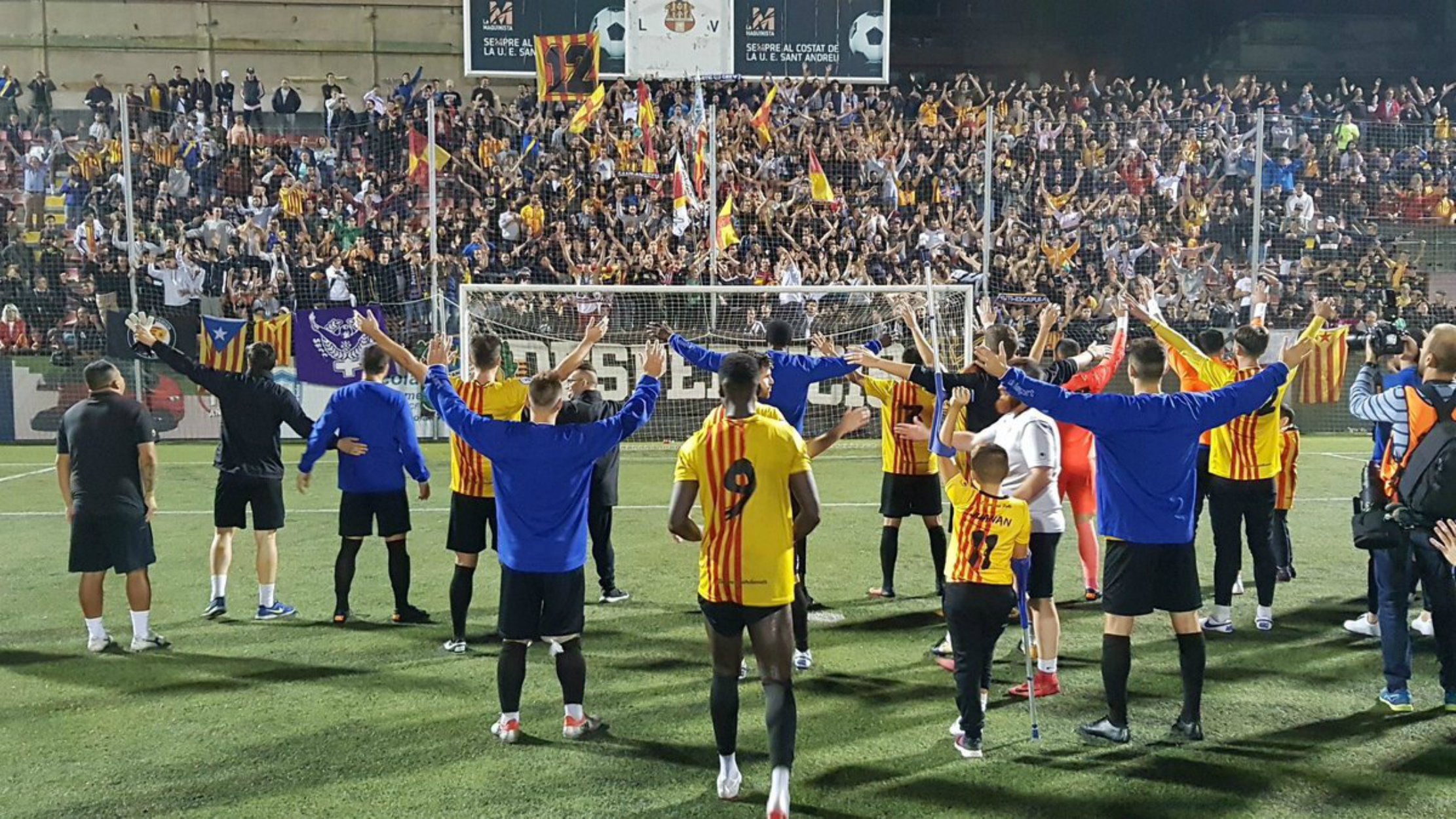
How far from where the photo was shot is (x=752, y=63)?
1090 inches

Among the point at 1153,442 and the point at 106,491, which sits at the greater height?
the point at 1153,442

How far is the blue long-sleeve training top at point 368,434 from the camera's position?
8156 mm

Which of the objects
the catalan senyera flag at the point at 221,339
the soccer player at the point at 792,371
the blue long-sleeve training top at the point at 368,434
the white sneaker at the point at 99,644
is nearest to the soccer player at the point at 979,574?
the soccer player at the point at 792,371

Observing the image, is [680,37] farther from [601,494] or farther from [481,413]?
[481,413]

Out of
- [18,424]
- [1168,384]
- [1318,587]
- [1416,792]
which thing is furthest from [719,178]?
[1416,792]

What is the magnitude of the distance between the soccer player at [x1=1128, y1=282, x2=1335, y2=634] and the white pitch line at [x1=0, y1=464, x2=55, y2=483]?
15.4 meters


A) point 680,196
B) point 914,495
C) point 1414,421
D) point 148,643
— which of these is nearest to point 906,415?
point 914,495

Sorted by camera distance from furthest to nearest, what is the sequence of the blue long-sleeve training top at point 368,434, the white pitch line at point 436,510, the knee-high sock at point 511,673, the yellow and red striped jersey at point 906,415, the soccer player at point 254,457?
the white pitch line at point 436,510 < the yellow and red striped jersey at point 906,415 < the soccer player at point 254,457 < the blue long-sleeve training top at point 368,434 < the knee-high sock at point 511,673

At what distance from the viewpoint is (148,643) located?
7.62 metres

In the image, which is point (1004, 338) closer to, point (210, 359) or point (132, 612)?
point (132, 612)

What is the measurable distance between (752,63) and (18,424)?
1808 cm

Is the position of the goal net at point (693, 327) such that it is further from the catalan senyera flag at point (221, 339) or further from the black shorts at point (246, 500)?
the black shorts at point (246, 500)

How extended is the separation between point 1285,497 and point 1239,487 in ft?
6.43

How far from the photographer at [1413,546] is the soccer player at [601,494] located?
504 centimetres
